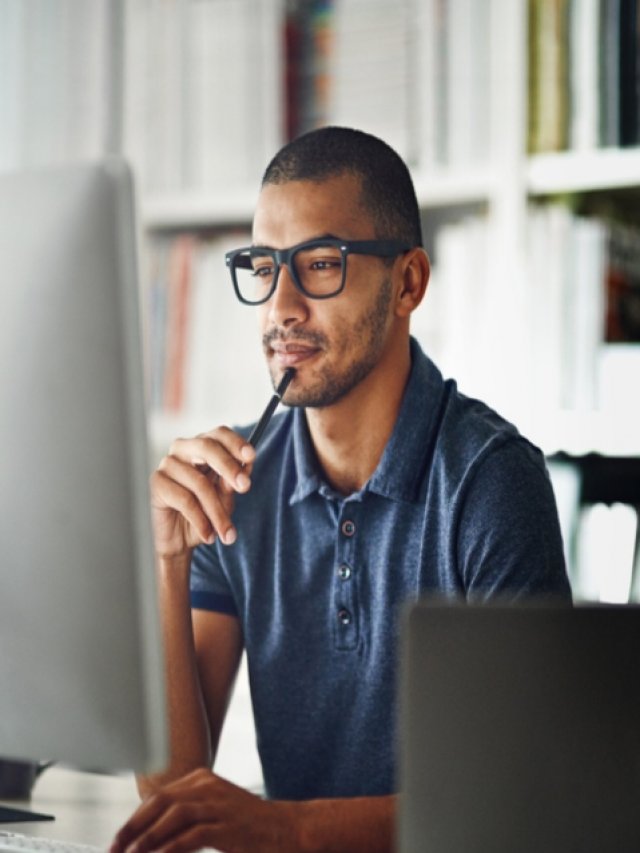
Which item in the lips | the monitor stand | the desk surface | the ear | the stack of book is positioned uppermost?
the stack of book

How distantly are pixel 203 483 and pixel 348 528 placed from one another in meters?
0.22

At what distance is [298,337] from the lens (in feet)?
4.52

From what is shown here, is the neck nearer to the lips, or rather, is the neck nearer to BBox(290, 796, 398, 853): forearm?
the lips

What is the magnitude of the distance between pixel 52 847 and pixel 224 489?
41cm

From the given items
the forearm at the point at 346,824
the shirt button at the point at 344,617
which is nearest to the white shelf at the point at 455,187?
the shirt button at the point at 344,617

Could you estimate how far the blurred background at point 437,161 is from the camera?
200cm

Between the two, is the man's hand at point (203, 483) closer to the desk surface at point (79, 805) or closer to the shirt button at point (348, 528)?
the shirt button at point (348, 528)

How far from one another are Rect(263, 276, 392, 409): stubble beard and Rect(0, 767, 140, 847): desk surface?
0.47 meters

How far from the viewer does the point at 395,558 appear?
135 centimetres

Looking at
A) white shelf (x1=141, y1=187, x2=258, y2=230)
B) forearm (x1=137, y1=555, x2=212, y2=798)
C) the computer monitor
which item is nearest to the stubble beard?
forearm (x1=137, y1=555, x2=212, y2=798)

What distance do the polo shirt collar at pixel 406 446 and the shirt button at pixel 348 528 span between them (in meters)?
0.04

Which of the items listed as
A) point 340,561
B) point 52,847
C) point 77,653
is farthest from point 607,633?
point 340,561

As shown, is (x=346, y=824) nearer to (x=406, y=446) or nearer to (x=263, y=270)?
(x=406, y=446)

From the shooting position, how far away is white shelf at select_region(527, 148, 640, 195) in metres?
1.98
